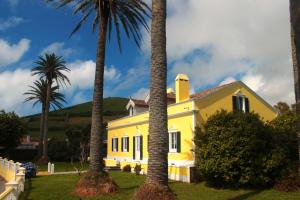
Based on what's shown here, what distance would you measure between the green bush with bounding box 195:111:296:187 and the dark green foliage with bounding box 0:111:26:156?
108 ft

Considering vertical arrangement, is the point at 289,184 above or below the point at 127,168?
below

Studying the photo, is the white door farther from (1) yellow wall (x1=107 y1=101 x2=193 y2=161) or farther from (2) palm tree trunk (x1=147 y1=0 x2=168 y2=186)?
(2) palm tree trunk (x1=147 y1=0 x2=168 y2=186)

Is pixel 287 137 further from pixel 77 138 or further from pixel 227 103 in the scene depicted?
pixel 77 138

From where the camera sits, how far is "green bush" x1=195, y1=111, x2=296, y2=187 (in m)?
18.1

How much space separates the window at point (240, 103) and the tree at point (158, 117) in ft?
46.8

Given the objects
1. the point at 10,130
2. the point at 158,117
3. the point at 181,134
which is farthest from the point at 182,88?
the point at 10,130

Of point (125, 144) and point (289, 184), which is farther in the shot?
point (125, 144)

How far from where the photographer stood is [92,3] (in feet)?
62.5

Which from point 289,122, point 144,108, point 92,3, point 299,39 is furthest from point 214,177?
point 144,108

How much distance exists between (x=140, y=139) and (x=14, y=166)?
439 inches

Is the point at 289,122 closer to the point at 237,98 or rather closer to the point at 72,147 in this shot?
the point at 237,98

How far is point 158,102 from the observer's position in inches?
471

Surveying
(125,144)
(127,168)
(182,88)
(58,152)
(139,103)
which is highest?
(182,88)

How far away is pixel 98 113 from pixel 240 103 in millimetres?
12026
